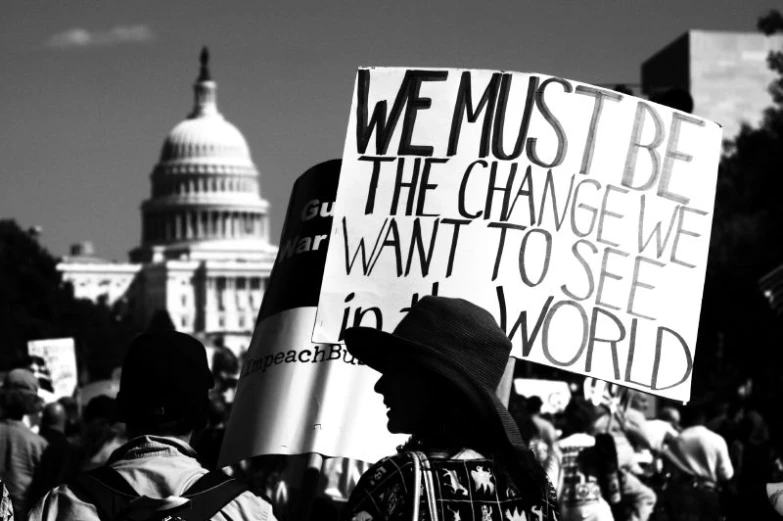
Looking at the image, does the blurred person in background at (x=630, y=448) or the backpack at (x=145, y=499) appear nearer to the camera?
the backpack at (x=145, y=499)

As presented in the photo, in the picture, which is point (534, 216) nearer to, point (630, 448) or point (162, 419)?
point (162, 419)

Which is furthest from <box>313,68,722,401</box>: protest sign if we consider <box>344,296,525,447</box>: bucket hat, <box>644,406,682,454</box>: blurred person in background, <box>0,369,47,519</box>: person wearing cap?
<box>644,406,682,454</box>: blurred person in background

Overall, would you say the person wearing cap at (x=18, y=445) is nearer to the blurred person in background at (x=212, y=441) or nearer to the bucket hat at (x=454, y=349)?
the blurred person in background at (x=212, y=441)

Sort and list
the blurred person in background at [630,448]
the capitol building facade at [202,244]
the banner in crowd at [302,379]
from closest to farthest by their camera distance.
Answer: the banner in crowd at [302,379], the blurred person in background at [630,448], the capitol building facade at [202,244]

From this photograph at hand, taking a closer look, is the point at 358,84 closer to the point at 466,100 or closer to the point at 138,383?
the point at 466,100

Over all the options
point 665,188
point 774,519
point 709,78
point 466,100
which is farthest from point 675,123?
point 709,78

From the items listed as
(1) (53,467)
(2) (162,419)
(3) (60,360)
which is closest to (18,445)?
(1) (53,467)

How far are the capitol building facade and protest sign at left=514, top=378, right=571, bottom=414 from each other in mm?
118868

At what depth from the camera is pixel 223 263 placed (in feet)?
443

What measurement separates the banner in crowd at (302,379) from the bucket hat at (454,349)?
1.80 metres

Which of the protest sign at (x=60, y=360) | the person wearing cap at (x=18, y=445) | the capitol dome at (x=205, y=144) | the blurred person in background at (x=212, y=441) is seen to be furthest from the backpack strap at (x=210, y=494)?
the capitol dome at (x=205, y=144)

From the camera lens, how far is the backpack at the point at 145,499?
126 inches

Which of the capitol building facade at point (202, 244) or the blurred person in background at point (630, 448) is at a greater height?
the capitol building facade at point (202, 244)

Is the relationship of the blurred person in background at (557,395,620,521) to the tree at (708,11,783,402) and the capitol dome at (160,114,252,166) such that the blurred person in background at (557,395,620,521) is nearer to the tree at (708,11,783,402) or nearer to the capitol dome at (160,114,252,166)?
the tree at (708,11,783,402)
